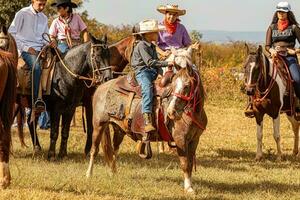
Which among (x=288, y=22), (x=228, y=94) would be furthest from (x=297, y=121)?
(x=228, y=94)

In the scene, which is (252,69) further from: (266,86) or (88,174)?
(88,174)

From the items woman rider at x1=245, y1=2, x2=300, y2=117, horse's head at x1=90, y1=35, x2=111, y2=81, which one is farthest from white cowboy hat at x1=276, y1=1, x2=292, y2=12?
horse's head at x1=90, y1=35, x2=111, y2=81

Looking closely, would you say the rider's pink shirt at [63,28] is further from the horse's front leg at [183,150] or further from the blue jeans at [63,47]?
the horse's front leg at [183,150]

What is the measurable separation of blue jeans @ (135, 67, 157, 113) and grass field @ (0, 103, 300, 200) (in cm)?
117

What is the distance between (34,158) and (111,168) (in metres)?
2.13

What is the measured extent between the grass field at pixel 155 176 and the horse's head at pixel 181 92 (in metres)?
1.17

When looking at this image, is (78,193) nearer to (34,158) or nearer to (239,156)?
(34,158)

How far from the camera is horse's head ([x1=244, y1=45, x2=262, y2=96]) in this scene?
37.0ft

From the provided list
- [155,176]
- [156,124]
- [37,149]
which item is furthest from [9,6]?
[156,124]

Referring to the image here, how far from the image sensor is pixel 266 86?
11680 mm

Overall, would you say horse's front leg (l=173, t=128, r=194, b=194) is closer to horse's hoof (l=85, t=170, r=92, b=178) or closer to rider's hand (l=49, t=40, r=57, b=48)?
horse's hoof (l=85, t=170, r=92, b=178)

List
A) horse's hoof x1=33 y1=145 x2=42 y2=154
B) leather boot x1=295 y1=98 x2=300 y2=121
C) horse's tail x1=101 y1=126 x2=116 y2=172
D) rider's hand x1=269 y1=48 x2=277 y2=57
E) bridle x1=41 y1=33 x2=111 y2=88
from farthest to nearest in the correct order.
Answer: leather boot x1=295 y1=98 x2=300 y2=121 < rider's hand x1=269 y1=48 x2=277 y2=57 < horse's hoof x1=33 y1=145 x2=42 y2=154 < bridle x1=41 y1=33 x2=111 y2=88 < horse's tail x1=101 y1=126 x2=116 y2=172

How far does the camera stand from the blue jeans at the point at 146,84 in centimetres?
817

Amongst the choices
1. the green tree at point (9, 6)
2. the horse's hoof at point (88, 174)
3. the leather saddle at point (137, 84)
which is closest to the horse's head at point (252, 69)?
the leather saddle at point (137, 84)
